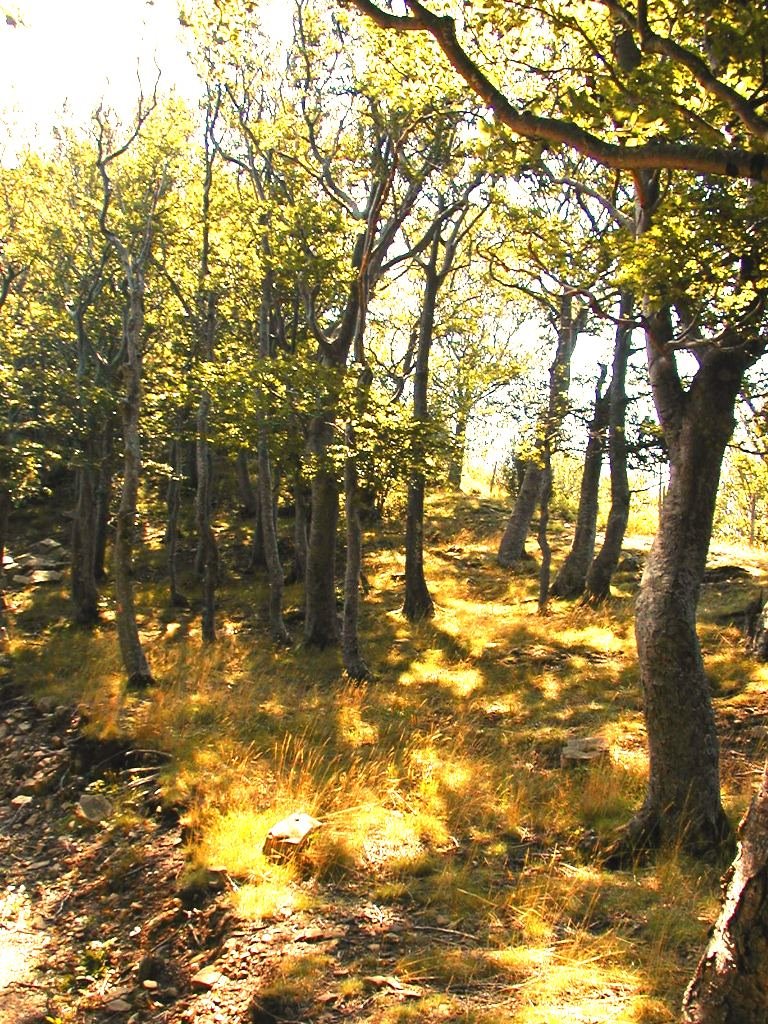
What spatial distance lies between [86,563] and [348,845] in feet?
45.9

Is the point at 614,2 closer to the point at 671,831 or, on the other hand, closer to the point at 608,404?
the point at 671,831

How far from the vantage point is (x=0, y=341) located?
18.7 metres

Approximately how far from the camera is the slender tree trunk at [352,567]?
1311 centimetres

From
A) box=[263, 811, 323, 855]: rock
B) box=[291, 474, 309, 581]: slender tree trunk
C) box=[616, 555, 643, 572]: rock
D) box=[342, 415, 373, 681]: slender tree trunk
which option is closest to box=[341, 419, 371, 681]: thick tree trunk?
box=[342, 415, 373, 681]: slender tree trunk

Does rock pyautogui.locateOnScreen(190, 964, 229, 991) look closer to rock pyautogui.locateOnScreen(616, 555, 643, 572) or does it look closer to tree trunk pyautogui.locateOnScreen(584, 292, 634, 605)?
tree trunk pyautogui.locateOnScreen(584, 292, 634, 605)

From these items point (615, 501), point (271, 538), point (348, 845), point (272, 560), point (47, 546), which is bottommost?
point (348, 845)

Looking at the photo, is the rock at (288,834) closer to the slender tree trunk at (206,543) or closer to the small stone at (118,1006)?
the small stone at (118,1006)

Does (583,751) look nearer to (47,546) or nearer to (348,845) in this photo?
→ (348,845)

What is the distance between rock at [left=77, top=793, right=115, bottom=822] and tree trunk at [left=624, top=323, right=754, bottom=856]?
19.0ft

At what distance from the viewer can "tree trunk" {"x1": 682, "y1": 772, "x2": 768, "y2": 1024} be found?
310 cm

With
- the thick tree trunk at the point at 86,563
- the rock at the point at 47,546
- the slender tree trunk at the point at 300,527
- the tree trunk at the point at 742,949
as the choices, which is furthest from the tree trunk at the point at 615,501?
the rock at the point at 47,546

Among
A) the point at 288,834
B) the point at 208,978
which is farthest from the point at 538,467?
the point at 208,978

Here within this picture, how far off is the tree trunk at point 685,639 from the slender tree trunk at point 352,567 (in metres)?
6.87

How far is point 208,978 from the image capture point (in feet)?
16.8
